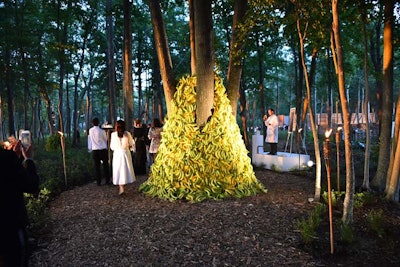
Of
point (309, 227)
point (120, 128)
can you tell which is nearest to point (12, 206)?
point (309, 227)

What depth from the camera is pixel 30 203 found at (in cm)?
621

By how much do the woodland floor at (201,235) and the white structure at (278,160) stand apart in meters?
3.61

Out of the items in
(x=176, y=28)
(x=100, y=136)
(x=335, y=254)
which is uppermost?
(x=176, y=28)

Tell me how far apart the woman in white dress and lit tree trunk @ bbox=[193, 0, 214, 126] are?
185cm

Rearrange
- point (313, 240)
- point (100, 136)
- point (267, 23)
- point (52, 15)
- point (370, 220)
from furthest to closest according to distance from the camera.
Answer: point (52, 15)
point (100, 136)
point (267, 23)
point (370, 220)
point (313, 240)

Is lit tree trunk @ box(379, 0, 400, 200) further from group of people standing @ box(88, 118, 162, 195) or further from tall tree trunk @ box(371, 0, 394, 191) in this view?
group of people standing @ box(88, 118, 162, 195)

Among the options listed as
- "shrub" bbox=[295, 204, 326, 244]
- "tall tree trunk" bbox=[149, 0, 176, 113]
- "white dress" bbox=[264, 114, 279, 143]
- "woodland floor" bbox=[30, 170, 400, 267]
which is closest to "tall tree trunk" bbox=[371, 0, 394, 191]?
"woodland floor" bbox=[30, 170, 400, 267]

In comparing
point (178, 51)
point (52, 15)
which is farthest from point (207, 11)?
point (178, 51)

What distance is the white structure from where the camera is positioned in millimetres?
A: 10406

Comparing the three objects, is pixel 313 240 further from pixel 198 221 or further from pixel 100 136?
pixel 100 136

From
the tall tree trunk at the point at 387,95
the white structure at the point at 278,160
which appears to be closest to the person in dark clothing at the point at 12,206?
the tall tree trunk at the point at 387,95

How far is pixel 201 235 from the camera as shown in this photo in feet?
15.9

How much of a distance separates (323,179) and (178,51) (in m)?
19.0

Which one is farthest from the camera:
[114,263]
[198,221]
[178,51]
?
[178,51]
